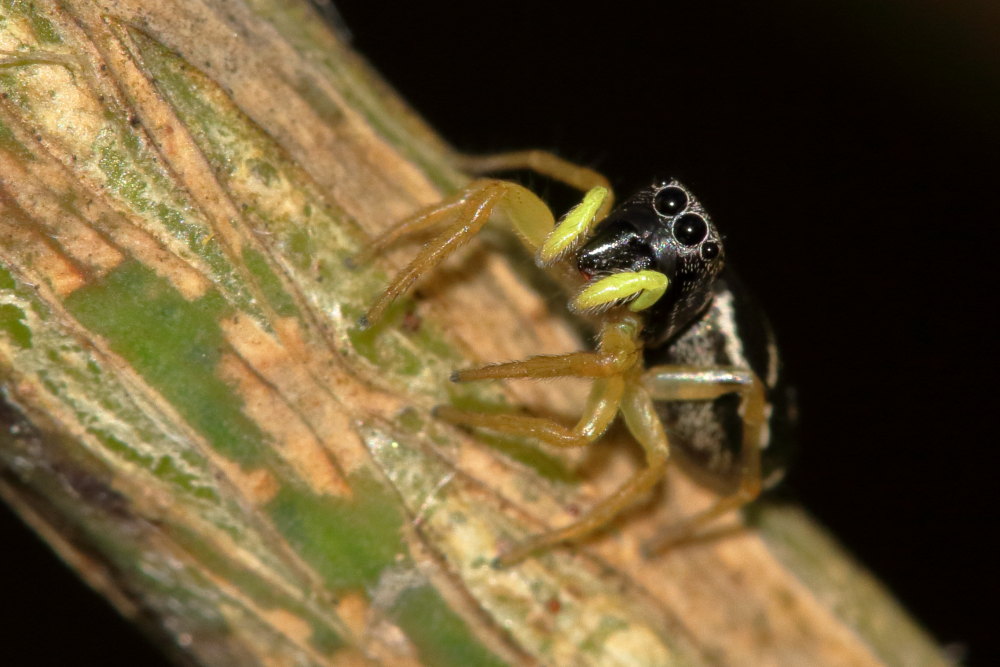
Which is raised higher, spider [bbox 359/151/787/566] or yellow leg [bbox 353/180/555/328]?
yellow leg [bbox 353/180/555/328]

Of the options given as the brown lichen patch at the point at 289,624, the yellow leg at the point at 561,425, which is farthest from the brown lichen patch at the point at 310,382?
the brown lichen patch at the point at 289,624

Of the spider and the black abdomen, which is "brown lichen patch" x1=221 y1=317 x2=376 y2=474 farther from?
the black abdomen

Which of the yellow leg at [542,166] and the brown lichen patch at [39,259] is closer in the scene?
the brown lichen patch at [39,259]

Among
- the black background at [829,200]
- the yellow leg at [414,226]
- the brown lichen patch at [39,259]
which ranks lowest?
the black background at [829,200]

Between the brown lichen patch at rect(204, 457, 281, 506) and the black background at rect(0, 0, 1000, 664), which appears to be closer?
the brown lichen patch at rect(204, 457, 281, 506)

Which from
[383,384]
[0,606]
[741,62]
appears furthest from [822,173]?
[0,606]

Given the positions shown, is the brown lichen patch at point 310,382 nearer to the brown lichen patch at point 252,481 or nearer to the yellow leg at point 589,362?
the brown lichen patch at point 252,481

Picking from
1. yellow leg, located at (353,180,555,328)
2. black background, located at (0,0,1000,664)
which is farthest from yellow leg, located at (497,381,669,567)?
black background, located at (0,0,1000,664)
